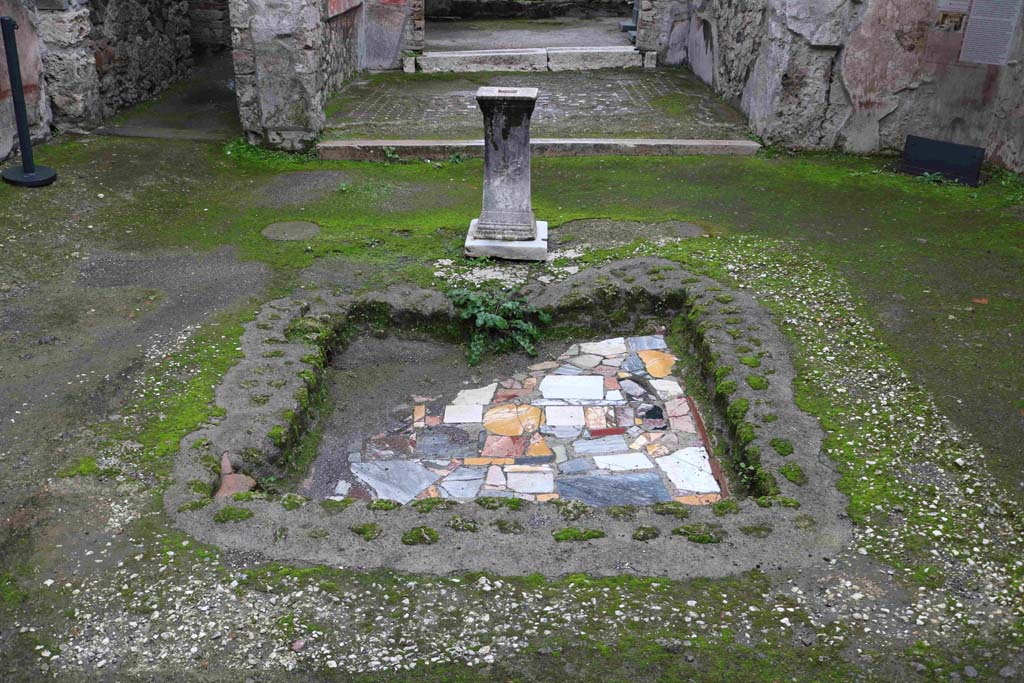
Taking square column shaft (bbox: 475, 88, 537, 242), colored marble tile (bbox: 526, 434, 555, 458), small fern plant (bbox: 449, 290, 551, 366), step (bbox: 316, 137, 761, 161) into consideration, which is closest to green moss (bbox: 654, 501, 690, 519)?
colored marble tile (bbox: 526, 434, 555, 458)

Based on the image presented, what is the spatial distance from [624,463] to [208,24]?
383 inches

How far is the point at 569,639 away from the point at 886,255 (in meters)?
4.16

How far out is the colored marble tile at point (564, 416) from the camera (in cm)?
464

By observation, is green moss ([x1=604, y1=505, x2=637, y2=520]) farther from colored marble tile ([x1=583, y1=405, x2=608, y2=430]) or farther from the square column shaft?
the square column shaft

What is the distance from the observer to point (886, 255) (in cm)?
589

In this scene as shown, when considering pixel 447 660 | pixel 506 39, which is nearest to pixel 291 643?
pixel 447 660

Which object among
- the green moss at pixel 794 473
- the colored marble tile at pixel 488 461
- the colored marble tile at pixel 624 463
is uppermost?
Answer: the green moss at pixel 794 473

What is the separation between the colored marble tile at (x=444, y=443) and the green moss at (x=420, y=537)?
103cm

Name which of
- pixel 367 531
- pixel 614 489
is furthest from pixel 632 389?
pixel 367 531

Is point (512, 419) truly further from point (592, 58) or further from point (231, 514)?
point (592, 58)

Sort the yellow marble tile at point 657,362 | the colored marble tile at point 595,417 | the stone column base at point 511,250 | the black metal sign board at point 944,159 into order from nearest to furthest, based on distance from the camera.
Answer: the colored marble tile at point 595,417 < the yellow marble tile at point 657,362 < the stone column base at point 511,250 < the black metal sign board at point 944,159

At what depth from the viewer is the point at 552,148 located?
8.04 meters

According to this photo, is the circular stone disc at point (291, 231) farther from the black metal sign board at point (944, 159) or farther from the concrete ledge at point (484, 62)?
the black metal sign board at point (944, 159)

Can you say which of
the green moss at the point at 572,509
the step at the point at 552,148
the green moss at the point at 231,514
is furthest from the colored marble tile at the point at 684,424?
the step at the point at 552,148
